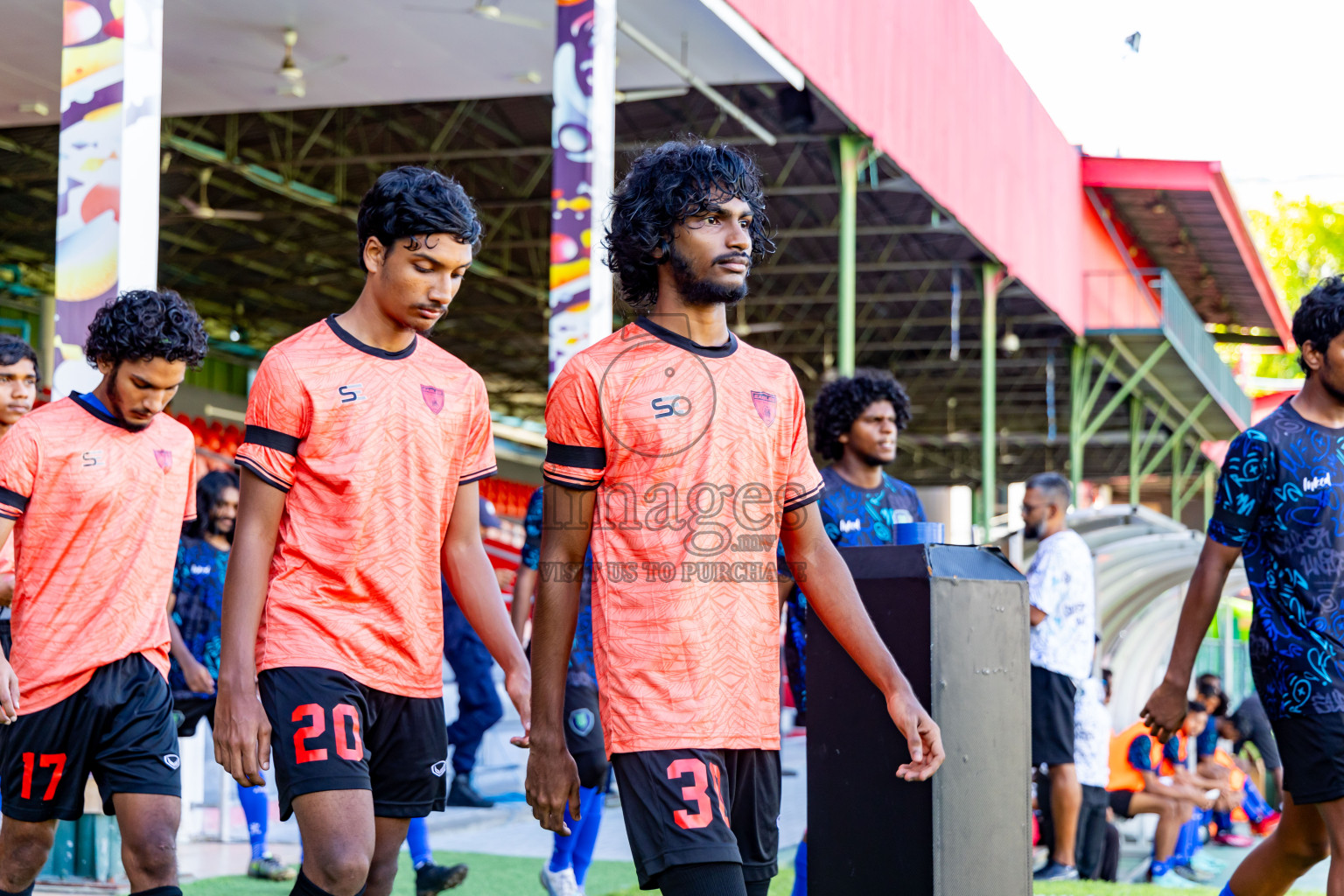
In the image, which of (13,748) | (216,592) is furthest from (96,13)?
(13,748)

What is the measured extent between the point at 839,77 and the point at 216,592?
24.5 feet

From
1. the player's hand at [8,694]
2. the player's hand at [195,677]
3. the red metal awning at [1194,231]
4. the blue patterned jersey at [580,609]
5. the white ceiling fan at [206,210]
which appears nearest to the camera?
the player's hand at [8,694]

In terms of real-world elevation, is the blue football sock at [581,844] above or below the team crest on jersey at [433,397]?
below

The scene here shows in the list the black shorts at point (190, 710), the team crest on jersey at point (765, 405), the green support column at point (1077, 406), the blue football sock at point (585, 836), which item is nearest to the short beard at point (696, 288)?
the team crest on jersey at point (765, 405)

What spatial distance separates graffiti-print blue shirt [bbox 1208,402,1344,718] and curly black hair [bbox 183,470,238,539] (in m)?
5.00

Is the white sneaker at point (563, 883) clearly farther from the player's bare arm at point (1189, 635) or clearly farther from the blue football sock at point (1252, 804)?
the blue football sock at point (1252, 804)

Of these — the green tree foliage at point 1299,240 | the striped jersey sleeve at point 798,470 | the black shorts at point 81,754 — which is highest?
the green tree foliage at point 1299,240

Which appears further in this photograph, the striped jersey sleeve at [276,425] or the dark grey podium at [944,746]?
the dark grey podium at [944,746]

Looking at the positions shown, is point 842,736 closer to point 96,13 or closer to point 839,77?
point 96,13

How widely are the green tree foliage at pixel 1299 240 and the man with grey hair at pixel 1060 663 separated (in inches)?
1949

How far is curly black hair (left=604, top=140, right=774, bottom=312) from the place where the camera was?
116 inches

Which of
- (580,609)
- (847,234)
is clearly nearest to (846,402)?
(580,609)

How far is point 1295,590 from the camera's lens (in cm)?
405

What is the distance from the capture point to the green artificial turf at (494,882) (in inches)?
261
